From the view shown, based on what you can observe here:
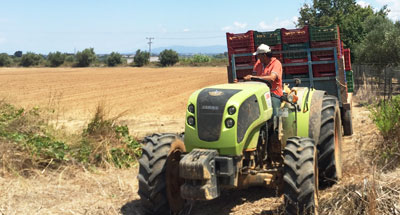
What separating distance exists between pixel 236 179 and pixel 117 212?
5.98 ft

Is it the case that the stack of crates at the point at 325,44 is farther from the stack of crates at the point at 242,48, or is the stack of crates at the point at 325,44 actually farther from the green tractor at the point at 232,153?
the green tractor at the point at 232,153

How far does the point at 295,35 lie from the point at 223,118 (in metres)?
4.90

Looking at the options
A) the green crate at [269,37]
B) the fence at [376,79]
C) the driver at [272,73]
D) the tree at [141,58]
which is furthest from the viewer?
the tree at [141,58]

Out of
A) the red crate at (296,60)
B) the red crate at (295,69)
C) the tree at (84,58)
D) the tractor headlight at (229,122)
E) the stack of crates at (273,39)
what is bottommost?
the tractor headlight at (229,122)

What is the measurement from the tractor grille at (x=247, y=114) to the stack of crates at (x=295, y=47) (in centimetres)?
429

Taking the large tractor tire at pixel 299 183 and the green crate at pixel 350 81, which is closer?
the large tractor tire at pixel 299 183

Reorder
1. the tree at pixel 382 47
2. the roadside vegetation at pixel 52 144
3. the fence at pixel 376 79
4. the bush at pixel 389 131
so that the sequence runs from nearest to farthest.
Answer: the bush at pixel 389 131, the roadside vegetation at pixel 52 144, the fence at pixel 376 79, the tree at pixel 382 47

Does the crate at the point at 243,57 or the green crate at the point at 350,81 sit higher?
the crate at the point at 243,57

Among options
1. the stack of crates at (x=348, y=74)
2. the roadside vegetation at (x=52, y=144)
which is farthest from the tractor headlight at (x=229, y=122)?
the stack of crates at (x=348, y=74)

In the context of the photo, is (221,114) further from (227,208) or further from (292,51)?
(292,51)

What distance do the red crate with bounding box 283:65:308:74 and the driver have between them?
2887 millimetres

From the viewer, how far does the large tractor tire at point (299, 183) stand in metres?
4.87

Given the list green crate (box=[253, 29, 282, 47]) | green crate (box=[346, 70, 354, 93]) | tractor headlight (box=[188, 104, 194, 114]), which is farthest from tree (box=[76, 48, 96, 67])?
tractor headlight (box=[188, 104, 194, 114])

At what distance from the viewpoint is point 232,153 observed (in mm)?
4969
